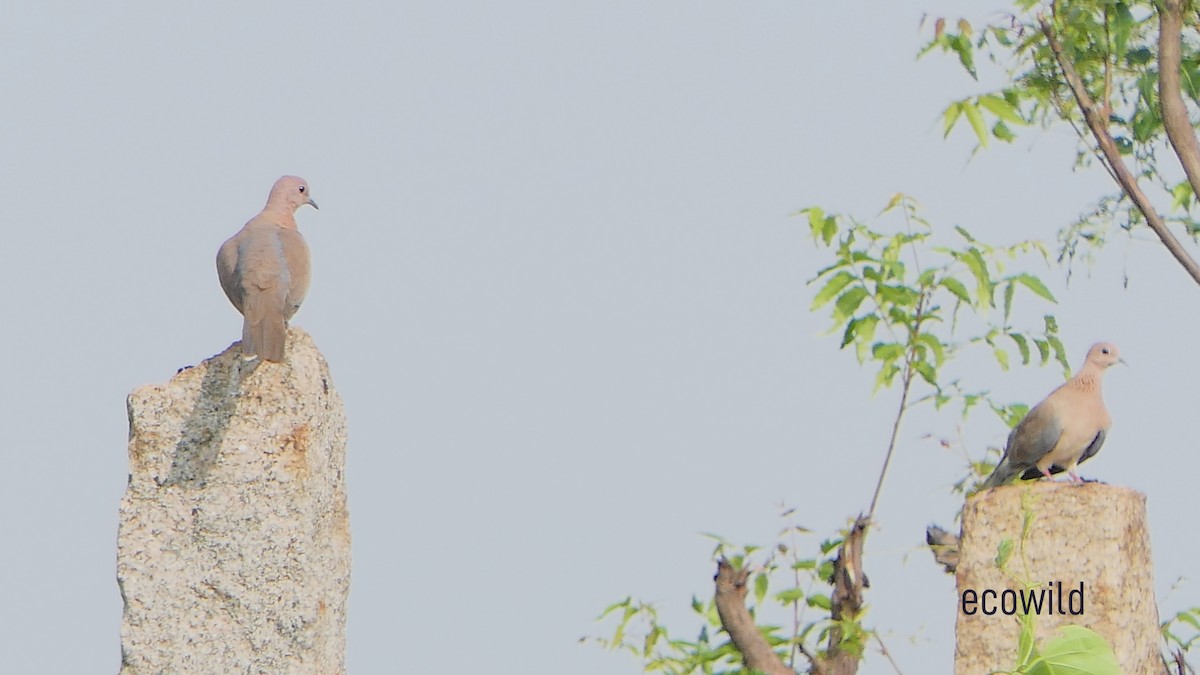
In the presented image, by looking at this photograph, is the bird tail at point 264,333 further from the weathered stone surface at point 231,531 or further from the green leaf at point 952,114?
the green leaf at point 952,114

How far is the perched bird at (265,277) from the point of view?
23.3 ft

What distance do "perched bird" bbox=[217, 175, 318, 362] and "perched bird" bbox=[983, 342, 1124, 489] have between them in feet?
12.6

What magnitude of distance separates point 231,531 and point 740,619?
331cm

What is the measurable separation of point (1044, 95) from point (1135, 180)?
0.81m

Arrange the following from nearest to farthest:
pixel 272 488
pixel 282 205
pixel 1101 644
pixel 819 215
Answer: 1. pixel 1101 644
2. pixel 272 488
3. pixel 282 205
4. pixel 819 215

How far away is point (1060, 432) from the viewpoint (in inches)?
337

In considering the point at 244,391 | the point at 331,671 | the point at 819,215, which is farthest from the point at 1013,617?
the point at 244,391

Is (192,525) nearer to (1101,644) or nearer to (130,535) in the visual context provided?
(130,535)

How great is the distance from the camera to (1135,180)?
10.3 m

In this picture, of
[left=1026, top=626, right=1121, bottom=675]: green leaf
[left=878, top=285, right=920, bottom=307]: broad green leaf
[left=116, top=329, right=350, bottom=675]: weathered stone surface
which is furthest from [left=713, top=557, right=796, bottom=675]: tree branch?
[left=1026, top=626, right=1121, bottom=675]: green leaf

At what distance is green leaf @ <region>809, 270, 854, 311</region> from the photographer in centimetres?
920

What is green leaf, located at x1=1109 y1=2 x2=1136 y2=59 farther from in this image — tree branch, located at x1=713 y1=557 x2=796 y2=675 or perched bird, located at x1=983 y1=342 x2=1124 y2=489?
tree branch, located at x1=713 y1=557 x2=796 y2=675

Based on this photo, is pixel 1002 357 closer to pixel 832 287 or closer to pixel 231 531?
pixel 832 287

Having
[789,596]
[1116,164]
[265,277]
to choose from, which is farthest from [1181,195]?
[265,277]
